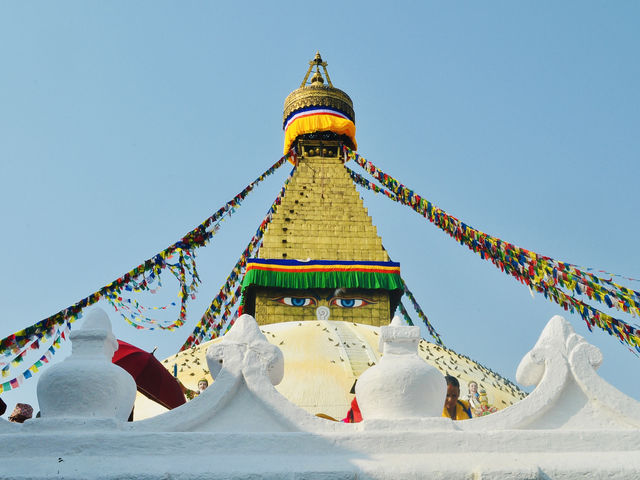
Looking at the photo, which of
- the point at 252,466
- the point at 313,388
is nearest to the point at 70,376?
the point at 252,466

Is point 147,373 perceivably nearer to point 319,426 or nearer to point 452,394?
point 452,394

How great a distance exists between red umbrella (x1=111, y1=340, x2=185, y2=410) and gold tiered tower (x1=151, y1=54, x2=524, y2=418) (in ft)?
12.0

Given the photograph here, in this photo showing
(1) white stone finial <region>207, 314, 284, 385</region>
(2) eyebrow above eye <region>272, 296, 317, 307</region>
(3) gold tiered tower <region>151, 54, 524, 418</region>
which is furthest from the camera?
(2) eyebrow above eye <region>272, 296, 317, 307</region>

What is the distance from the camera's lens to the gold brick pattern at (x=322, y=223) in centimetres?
1903

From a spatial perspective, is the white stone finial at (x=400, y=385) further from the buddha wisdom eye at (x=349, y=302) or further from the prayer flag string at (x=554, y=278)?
the buddha wisdom eye at (x=349, y=302)

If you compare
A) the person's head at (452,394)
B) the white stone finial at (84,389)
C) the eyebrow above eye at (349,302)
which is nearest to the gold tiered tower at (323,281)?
the eyebrow above eye at (349,302)

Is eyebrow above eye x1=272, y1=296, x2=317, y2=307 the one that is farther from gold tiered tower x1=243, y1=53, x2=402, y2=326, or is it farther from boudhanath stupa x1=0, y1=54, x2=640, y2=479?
boudhanath stupa x1=0, y1=54, x2=640, y2=479

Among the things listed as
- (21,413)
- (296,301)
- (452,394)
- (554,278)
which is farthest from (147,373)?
(296,301)

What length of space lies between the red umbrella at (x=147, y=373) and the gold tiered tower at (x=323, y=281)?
3.67 meters

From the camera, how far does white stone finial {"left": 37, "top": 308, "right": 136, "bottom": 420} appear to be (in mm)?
3400

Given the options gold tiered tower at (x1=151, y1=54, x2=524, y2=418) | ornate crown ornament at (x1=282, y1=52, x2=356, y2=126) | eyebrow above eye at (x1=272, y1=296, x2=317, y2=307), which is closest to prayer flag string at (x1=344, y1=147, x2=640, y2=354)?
gold tiered tower at (x1=151, y1=54, x2=524, y2=418)

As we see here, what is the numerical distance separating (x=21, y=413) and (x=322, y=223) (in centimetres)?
1431

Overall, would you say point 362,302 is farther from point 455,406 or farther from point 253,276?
point 455,406

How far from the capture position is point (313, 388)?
34.0 feet
